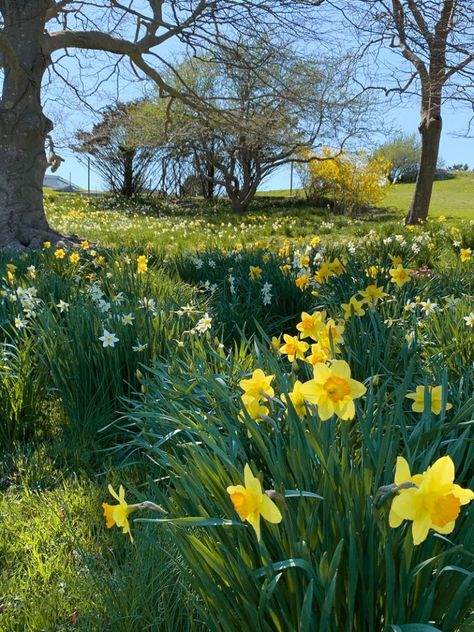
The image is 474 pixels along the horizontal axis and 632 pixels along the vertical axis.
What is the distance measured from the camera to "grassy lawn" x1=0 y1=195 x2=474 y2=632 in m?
1.01

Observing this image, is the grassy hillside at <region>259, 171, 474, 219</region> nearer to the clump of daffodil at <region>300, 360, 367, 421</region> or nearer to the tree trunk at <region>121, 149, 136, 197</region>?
the tree trunk at <region>121, 149, 136, 197</region>

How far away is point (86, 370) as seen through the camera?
97.5 inches

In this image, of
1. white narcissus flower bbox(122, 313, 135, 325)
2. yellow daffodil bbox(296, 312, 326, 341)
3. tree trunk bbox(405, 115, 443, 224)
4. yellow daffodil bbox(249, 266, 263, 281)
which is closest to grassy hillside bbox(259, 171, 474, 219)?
tree trunk bbox(405, 115, 443, 224)

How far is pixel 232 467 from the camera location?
1.20m

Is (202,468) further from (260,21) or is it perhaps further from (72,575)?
(260,21)

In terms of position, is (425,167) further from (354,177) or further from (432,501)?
(432,501)

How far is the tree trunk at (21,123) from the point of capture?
6.50m

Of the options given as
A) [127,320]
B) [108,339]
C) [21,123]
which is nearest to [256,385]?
[108,339]

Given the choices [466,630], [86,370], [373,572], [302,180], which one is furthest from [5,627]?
[302,180]

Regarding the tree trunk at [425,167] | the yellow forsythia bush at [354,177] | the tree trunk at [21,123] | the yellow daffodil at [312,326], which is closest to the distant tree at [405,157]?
the yellow forsythia bush at [354,177]

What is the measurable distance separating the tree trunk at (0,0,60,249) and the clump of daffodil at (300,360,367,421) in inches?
233

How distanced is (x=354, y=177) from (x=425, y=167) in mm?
6877

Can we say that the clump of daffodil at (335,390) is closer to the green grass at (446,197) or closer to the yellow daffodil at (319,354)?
the yellow daffodil at (319,354)

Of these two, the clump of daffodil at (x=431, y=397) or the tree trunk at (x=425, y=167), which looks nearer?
the clump of daffodil at (x=431, y=397)
